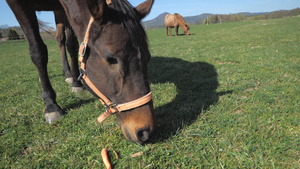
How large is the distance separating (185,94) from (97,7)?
222 centimetres

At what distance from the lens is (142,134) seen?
1718 mm

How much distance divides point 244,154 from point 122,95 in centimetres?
134

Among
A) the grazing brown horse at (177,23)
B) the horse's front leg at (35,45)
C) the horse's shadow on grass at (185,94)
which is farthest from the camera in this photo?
the grazing brown horse at (177,23)

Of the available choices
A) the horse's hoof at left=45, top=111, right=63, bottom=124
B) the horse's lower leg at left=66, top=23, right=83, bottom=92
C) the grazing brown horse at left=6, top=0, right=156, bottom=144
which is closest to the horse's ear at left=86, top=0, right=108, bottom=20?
the grazing brown horse at left=6, top=0, right=156, bottom=144

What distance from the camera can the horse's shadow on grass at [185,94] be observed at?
7.50 ft

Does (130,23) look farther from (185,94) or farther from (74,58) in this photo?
(74,58)

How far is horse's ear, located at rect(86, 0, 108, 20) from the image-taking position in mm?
1501

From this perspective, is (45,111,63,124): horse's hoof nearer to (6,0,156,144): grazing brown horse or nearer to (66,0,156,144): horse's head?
(6,0,156,144): grazing brown horse

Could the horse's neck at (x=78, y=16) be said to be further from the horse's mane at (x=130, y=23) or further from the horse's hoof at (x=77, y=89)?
the horse's hoof at (x=77, y=89)

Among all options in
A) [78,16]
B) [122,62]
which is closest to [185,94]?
[122,62]

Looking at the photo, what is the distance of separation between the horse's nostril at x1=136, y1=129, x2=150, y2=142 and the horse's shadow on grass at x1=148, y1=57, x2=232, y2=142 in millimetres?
301

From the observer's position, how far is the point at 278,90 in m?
3.09

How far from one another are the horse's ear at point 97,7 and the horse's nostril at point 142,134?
1.14 m

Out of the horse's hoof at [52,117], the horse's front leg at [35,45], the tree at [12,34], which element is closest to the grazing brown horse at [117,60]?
the horse's front leg at [35,45]
